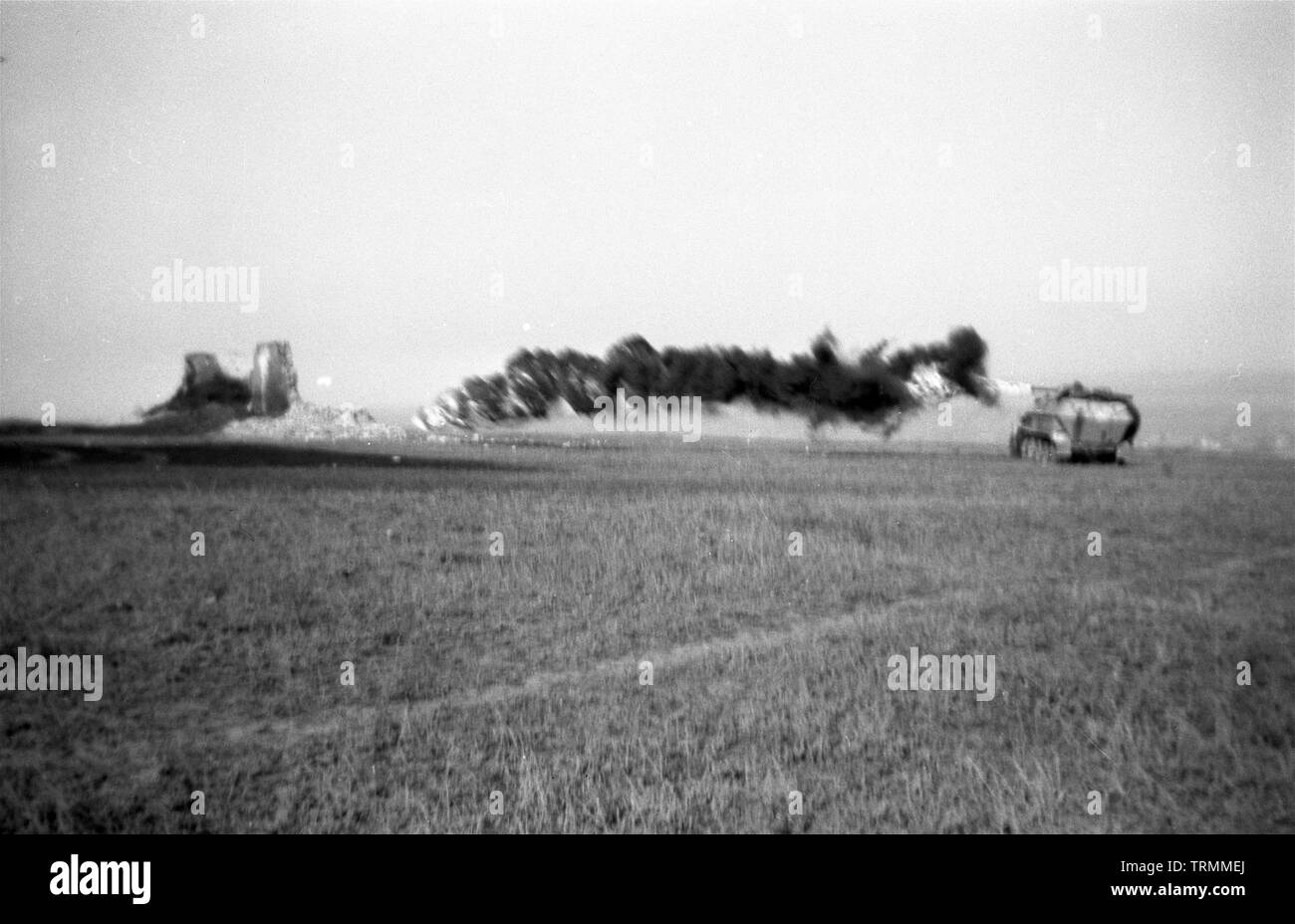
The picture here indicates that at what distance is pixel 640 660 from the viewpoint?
31.6ft

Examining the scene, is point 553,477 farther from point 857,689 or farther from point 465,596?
point 857,689

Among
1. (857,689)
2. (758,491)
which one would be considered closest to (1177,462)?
(758,491)

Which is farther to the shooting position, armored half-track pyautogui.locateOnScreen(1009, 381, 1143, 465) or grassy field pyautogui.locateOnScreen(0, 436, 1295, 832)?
armored half-track pyautogui.locateOnScreen(1009, 381, 1143, 465)

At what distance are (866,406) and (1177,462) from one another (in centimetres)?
1025

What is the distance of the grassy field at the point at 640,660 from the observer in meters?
6.59

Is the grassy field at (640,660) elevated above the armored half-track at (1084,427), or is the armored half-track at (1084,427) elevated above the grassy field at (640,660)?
the armored half-track at (1084,427)

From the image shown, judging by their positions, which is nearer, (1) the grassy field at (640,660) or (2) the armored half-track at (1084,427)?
(1) the grassy field at (640,660)

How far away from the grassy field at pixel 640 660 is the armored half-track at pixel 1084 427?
9692 mm

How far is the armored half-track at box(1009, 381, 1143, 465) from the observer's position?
28.5 meters

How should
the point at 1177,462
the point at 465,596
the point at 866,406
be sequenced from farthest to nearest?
the point at 866,406, the point at 1177,462, the point at 465,596

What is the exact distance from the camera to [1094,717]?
7.96m

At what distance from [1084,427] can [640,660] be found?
78.7 ft

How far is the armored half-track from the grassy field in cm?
969

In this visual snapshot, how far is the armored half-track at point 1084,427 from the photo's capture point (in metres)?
28.5
